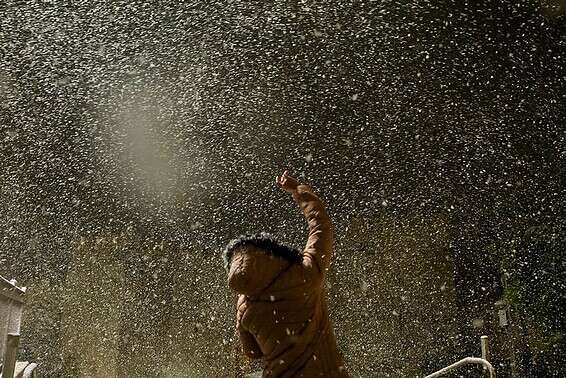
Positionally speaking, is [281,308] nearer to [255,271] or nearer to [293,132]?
[255,271]

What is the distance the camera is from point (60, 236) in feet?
40.3

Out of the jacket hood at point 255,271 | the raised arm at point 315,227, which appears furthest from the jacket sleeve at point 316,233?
the jacket hood at point 255,271

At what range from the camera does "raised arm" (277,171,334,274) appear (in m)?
3.23

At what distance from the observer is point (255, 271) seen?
10.1ft

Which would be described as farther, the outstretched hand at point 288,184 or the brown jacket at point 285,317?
the outstretched hand at point 288,184

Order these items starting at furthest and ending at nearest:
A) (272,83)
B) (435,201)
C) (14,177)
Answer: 1. (435,201)
2. (14,177)
3. (272,83)

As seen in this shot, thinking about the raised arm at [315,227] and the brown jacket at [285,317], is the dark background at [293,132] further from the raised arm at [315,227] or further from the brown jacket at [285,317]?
the brown jacket at [285,317]

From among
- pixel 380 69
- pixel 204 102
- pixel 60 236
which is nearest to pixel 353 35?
pixel 380 69

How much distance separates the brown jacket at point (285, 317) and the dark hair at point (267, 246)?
34mm

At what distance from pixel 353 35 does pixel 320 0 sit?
2.73 ft

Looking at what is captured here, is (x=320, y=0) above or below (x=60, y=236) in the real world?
above

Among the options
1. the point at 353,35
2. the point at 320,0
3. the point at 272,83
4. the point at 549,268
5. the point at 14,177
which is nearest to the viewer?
the point at 320,0

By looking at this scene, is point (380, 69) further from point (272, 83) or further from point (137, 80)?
point (137, 80)

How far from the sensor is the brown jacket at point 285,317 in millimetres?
3068
